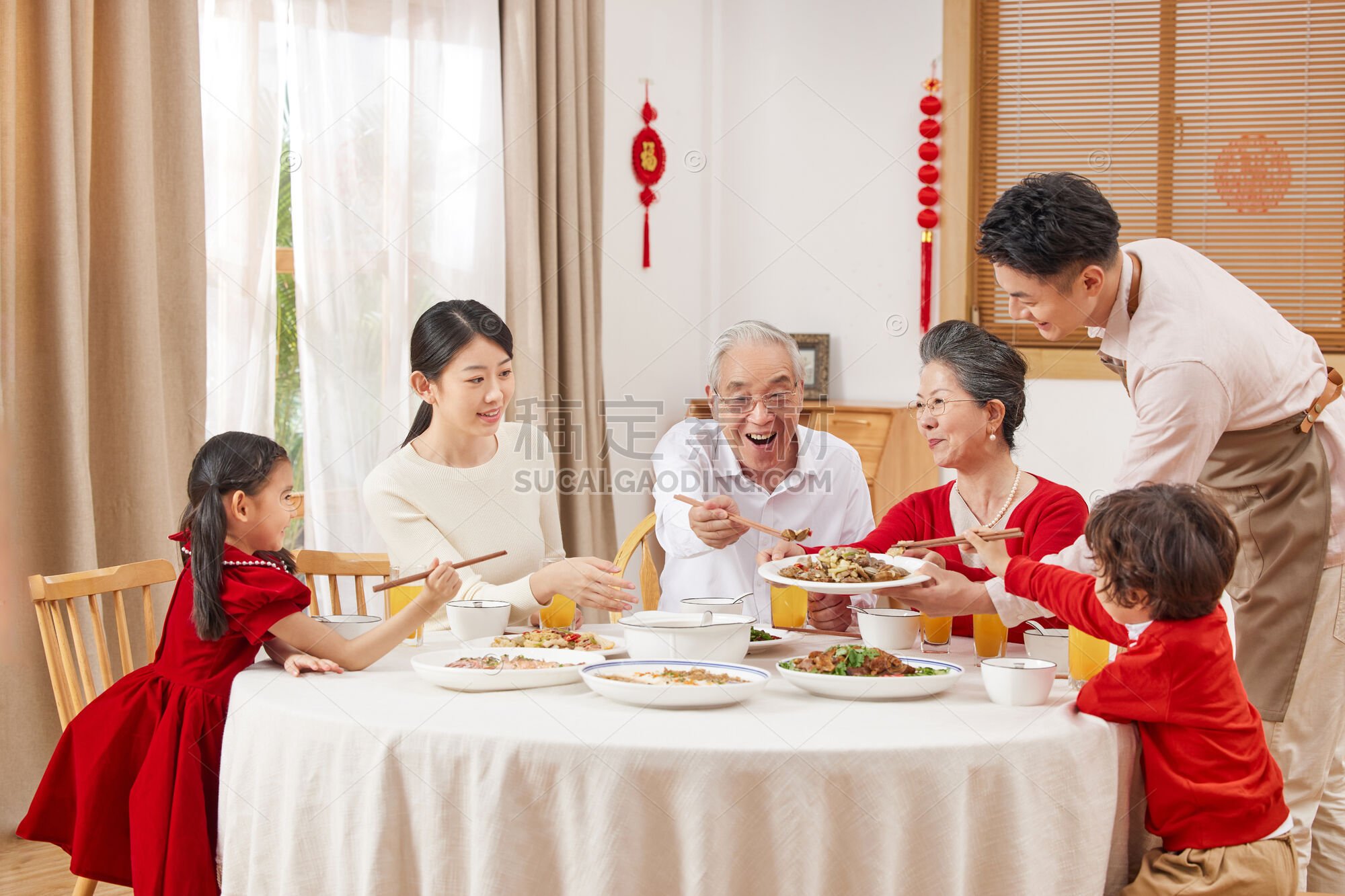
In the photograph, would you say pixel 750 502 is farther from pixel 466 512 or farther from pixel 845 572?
pixel 845 572

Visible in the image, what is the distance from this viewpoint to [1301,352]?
1.95m

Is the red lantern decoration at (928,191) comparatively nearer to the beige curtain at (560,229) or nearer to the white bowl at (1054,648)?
the beige curtain at (560,229)

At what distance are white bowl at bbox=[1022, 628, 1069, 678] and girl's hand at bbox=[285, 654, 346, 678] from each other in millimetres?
1112

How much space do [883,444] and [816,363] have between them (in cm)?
55

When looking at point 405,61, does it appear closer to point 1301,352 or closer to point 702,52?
point 702,52

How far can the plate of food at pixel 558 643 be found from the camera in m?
1.84

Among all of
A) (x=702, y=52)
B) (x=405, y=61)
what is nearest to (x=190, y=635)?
(x=405, y=61)

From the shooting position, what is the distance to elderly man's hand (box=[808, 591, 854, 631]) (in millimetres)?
2203

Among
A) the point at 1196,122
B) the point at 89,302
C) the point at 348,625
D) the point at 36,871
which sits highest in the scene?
the point at 1196,122

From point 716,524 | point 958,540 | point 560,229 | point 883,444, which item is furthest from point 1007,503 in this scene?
point 560,229

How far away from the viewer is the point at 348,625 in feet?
6.06

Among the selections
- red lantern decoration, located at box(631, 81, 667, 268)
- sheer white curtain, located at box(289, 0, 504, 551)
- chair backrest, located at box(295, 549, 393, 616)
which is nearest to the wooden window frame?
red lantern decoration, located at box(631, 81, 667, 268)

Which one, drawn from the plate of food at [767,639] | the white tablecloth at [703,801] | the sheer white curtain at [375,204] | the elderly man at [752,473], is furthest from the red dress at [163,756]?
the sheer white curtain at [375,204]

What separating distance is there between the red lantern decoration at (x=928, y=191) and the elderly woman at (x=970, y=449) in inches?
88.3
